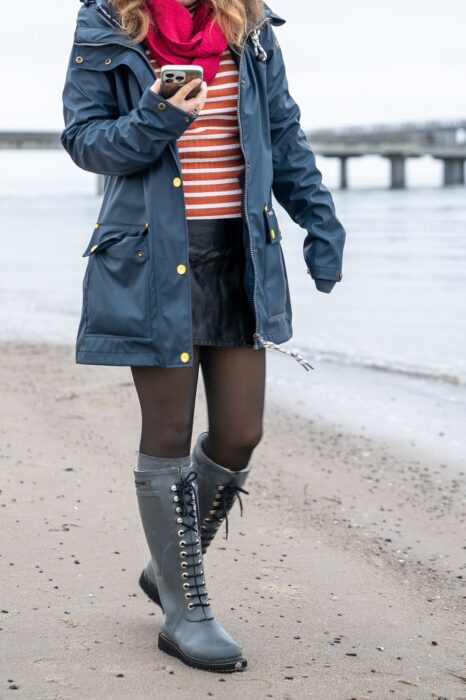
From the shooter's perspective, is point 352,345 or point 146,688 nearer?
point 146,688

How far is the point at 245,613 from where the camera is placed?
136 inches

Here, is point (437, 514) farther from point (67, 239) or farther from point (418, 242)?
point (67, 239)

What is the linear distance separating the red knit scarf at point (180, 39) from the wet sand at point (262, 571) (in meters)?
1.51

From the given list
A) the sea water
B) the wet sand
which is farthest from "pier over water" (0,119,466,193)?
the wet sand

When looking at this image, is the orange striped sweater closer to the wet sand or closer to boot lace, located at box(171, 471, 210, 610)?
boot lace, located at box(171, 471, 210, 610)

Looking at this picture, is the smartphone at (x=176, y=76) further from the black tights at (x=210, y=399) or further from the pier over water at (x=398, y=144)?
the pier over water at (x=398, y=144)

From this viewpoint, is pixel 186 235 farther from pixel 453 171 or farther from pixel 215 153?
pixel 453 171

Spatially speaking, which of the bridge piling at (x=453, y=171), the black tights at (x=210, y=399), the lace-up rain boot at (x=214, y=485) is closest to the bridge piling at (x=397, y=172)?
the bridge piling at (x=453, y=171)

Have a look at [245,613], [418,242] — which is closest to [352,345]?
[245,613]

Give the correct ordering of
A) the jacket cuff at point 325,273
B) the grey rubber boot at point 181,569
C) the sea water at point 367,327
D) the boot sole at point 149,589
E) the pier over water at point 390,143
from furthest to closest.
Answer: the pier over water at point 390,143 < the sea water at point 367,327 < the boot sole at point 149,589 < the jacket cuff at point 325,273 < the grey rubber boot at point 181,569

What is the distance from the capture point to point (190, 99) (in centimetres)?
270

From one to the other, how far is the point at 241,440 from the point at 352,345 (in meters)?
7.07

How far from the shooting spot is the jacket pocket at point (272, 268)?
293 cm

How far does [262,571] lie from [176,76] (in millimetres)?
1802
